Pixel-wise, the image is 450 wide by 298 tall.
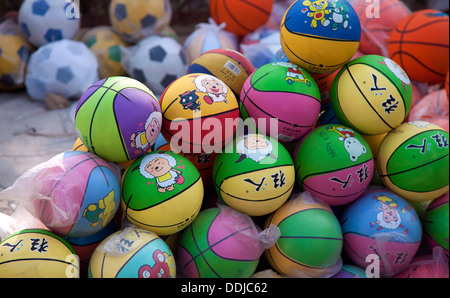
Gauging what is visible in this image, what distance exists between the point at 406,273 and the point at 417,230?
0.99 feet

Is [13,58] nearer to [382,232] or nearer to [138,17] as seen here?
[138,17]

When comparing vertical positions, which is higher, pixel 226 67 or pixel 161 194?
pixel 226 67

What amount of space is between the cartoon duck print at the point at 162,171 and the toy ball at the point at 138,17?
3768 millimetres

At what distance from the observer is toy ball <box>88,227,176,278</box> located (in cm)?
207

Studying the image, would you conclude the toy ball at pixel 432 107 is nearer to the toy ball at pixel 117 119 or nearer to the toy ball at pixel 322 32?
the toy ball at pixel 322 32

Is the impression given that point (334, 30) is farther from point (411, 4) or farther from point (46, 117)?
point (411, 4)

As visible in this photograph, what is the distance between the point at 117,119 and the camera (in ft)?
7.11

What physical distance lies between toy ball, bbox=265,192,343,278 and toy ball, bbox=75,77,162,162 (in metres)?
0.92

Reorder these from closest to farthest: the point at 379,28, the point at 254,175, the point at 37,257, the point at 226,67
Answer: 1. the point at 37,257
2. the point at 254,175
3. the point at 226,67
4. the point at 379,28

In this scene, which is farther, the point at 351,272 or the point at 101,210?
the point at 351,272

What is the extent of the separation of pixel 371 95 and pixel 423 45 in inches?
78.2

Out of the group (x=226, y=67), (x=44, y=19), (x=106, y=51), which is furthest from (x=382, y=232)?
(x=44, y=19)

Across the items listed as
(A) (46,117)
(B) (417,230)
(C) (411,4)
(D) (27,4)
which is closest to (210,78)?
(B) (417,230)

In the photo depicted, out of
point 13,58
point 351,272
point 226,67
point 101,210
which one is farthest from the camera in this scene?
point 13,58
